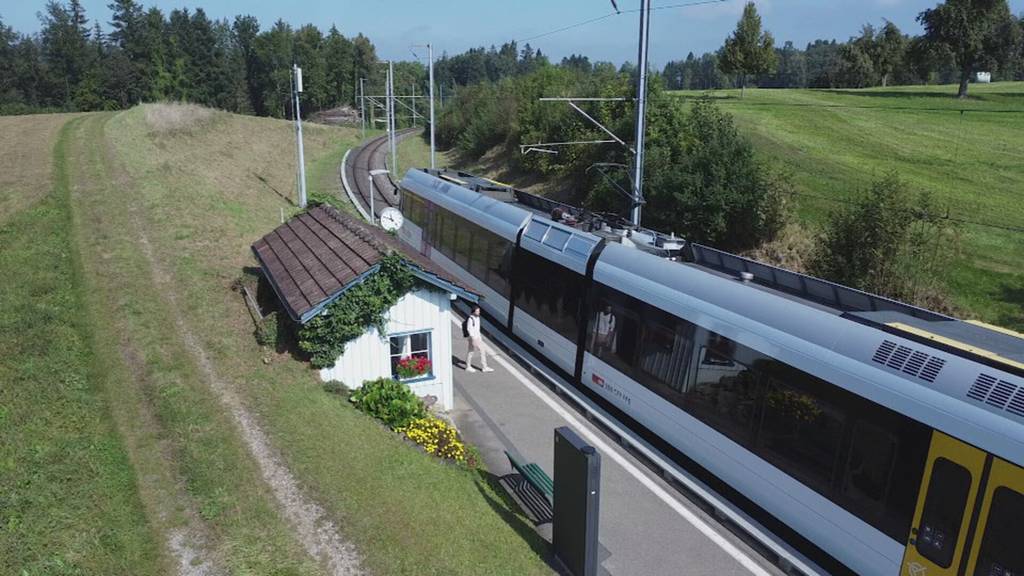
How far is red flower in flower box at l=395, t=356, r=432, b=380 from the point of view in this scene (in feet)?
44.4

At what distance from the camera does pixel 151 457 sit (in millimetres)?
9914

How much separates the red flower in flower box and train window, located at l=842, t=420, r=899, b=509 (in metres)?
7.76

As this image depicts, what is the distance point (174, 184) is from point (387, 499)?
26204 mm

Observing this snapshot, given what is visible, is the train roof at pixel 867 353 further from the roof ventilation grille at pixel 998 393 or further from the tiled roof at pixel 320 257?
the tiled roof at pixel 320 257

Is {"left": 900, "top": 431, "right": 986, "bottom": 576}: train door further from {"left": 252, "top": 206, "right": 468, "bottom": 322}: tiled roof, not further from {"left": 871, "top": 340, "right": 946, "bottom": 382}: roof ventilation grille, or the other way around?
{"left": 252, "top": 206, "right": 468, "bottom": 322}: tiled roof

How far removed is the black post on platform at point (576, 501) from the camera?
26.0ft

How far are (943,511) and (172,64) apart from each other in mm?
130956

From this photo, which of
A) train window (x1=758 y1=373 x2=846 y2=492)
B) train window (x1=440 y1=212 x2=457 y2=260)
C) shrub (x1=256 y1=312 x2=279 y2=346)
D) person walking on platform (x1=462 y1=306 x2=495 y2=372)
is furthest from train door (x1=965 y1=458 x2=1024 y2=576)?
train window (x1=440 y1=212 x2=457 y2=260)

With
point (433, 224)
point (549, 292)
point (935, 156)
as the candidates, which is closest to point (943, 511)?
point (549, 292)

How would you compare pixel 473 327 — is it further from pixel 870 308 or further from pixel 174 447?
pixel 870 308

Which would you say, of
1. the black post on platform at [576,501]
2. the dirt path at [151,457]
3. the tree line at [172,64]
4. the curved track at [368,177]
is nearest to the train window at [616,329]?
the black post on platform at [576,501]

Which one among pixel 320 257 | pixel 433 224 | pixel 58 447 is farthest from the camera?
pixel 433 224

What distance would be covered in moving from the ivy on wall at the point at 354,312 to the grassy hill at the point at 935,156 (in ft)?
54.8

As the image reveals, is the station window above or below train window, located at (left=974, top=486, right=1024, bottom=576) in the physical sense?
below
